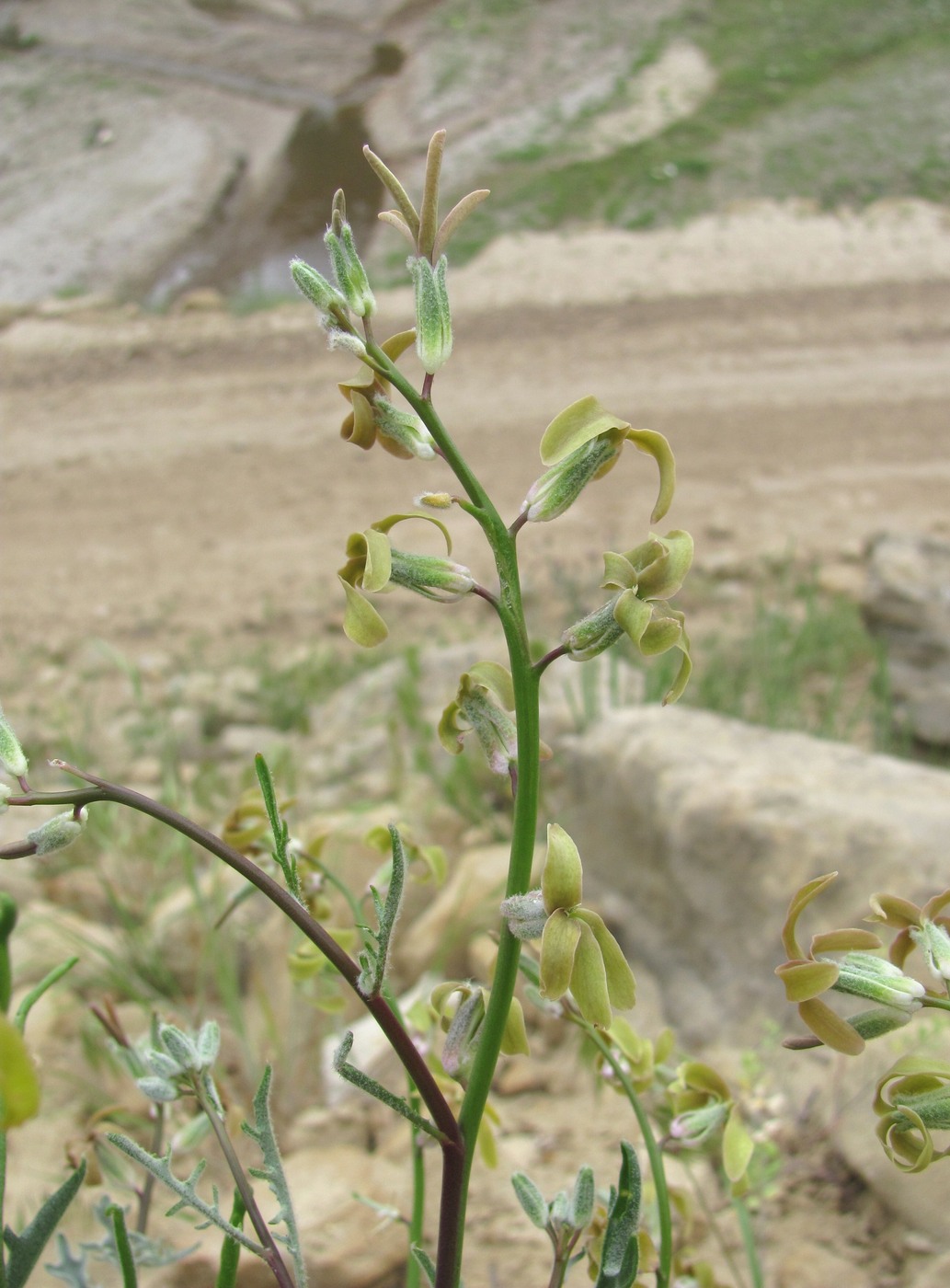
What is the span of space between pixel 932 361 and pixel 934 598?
263 inches

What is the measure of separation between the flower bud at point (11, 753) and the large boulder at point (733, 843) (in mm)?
1829

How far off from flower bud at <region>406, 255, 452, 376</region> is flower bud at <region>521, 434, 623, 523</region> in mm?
128

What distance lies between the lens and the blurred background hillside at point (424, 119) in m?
14.3

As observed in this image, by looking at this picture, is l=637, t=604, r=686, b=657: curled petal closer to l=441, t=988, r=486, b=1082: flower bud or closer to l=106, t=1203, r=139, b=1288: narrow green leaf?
l=441, t=988, r=486, b=1082: flower bud

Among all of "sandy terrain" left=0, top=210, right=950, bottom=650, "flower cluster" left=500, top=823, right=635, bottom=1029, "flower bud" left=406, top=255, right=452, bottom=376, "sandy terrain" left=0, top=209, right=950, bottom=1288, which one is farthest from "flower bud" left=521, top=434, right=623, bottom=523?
"sandy terrain" left=0, top=210, right=950, bottom=650

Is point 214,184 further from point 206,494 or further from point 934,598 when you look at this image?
point 934,598

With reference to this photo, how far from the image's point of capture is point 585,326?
11.8m

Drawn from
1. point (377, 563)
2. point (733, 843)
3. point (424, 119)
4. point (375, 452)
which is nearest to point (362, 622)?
point (377, 563)

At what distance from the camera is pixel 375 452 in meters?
9.66

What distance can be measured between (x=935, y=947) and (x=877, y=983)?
61 millimetres

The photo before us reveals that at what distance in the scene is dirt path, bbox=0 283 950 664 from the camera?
27.2 ft

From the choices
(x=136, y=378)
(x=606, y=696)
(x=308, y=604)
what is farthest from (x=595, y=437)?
(x=136, y=378)

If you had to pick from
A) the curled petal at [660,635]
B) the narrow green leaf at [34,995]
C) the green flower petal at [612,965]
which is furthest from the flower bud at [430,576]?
the narrow green leaf at [34,995]

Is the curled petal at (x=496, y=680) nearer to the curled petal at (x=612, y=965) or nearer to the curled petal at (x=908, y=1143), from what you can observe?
the curled petal at (x=612, y=965)
